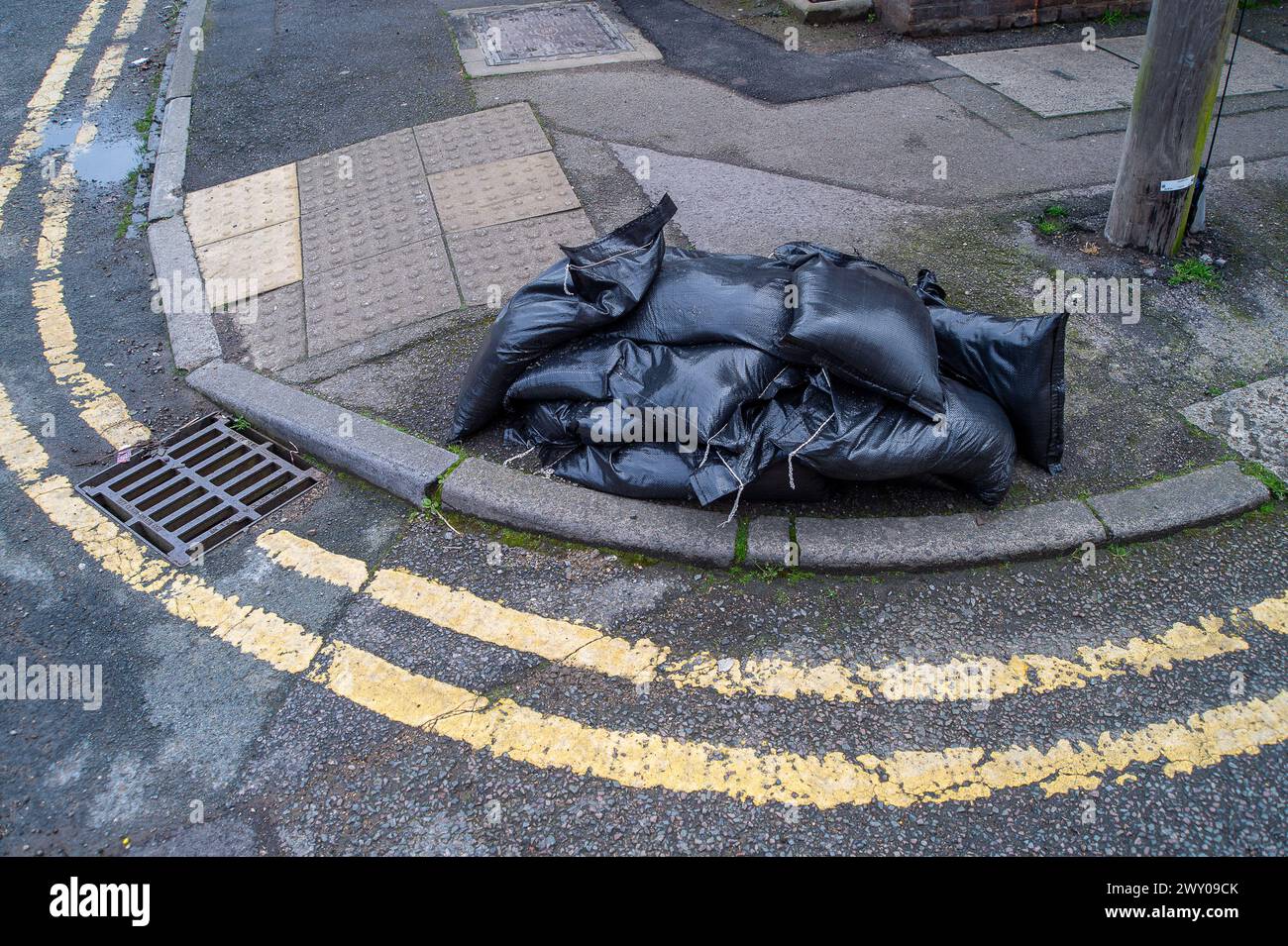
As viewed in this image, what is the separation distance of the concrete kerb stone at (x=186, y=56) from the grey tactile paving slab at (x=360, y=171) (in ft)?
7.70

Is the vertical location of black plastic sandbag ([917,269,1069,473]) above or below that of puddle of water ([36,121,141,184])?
above

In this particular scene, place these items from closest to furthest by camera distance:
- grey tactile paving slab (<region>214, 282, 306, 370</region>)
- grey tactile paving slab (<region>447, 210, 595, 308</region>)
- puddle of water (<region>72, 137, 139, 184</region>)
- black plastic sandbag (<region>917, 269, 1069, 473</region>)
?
1. black plastic sandbag (<region>917, 269, 1069, 473</region>)
2. grey tactile paving slab (<region>214, 282, 306, 370</region>)
3. grey tactile paving slab (<region>447, 210, 595, 308</region>)
4. puddle of water (<region>72, 137, 139, 184</region>)

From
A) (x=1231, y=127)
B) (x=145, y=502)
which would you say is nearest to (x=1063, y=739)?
(x=145, y=502)

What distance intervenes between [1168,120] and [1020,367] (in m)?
2.08

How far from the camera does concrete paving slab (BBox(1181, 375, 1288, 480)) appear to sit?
12.3 ft

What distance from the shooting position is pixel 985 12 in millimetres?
7879

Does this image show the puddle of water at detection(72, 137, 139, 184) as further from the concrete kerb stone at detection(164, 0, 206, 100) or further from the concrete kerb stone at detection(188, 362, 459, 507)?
the concrete kerb stone at detection(188, 362, 459, 507)

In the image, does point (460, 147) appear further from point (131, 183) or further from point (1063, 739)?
point (1063, 739)

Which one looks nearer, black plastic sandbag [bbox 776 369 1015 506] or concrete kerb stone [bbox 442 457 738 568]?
black plastic sandbag [bbox 776 369 1015 506]

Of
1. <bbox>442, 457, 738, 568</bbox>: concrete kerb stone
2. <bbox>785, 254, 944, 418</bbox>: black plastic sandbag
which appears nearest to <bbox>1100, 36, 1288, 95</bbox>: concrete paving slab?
<bbox>785, 254, 944, 418</bbox>: black plastic sandbag

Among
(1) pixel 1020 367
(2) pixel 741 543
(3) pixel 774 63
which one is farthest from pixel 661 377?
(3) pixel 774 63

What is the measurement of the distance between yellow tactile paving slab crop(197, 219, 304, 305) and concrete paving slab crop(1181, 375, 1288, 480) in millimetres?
4769

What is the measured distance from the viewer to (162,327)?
5.16m

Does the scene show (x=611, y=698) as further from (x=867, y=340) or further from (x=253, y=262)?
(x=253, y=262)
